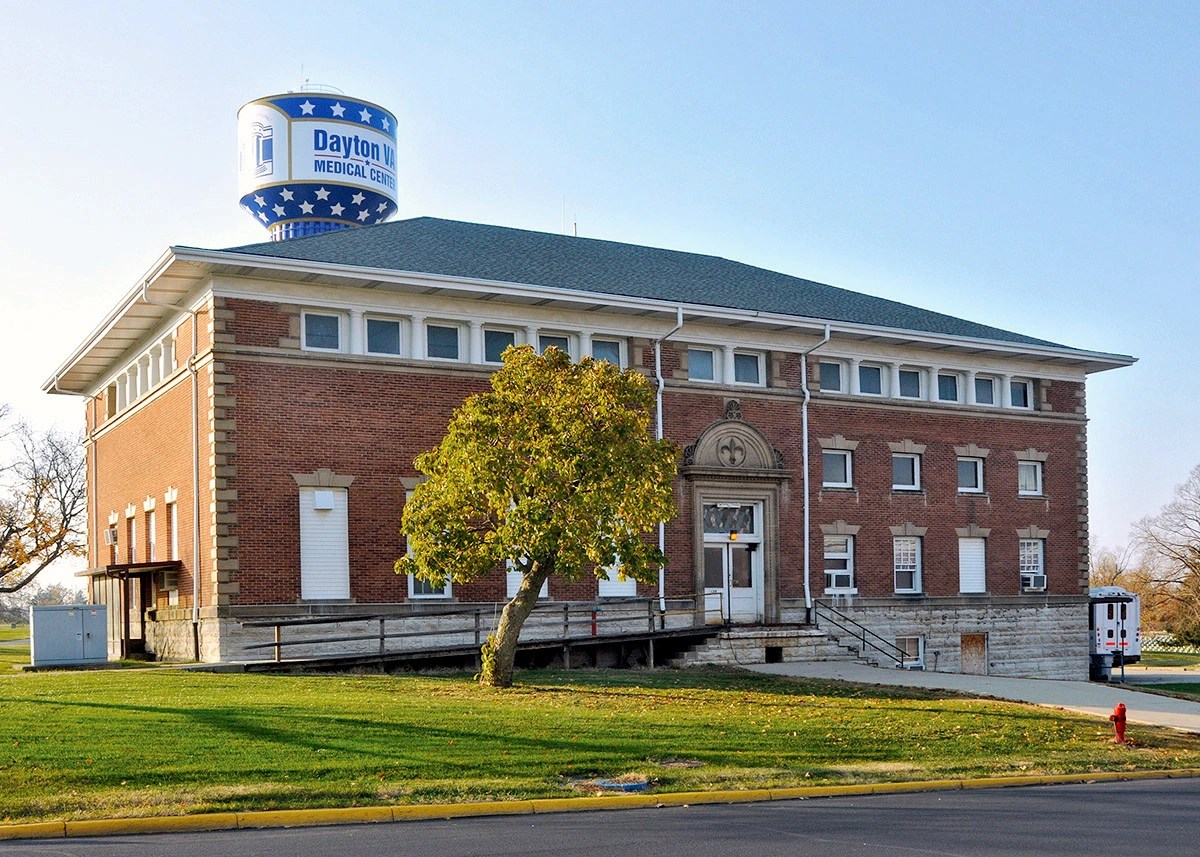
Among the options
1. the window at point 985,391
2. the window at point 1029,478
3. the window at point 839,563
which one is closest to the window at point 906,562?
the window at point 839,563

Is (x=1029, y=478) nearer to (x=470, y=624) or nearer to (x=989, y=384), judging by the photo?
(x=989, y=384)

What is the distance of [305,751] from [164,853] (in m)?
4.78

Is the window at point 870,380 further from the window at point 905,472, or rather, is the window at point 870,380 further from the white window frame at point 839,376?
the window at point 905,472

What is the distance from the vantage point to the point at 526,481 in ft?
77.4

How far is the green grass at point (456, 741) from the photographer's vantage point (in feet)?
48.5

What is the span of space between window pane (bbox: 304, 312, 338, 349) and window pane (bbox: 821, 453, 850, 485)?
13.7 m

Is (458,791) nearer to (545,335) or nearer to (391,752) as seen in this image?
(391,752)

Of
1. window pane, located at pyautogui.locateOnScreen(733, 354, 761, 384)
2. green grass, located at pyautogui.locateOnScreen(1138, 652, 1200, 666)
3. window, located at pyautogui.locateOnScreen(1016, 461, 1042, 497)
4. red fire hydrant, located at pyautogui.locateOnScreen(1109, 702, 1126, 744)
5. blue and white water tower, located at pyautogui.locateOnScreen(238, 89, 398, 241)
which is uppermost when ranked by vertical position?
blue and white water tower, located at pyautogui.locateOnScreen(238, 89, 398, 241)

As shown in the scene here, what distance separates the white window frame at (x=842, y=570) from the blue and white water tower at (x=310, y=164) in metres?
17.4

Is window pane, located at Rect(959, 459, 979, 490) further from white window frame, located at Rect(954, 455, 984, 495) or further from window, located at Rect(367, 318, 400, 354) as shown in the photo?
window, located at Rect(367, 318, 400, 354)

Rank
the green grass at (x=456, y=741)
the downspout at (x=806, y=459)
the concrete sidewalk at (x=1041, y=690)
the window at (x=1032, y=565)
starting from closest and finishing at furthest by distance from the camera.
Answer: the green grass at (x=456, y=741) < the concrete sidewalk at (x=1041, y=690) < the downspout at (x=806, y=459) < the window at (x=1032, y=565)

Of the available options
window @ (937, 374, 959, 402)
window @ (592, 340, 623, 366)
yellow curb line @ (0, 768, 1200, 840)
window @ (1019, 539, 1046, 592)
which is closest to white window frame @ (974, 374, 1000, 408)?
window @ (937, 374, 959, 402)

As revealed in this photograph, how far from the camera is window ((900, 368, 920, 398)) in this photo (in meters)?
38.5

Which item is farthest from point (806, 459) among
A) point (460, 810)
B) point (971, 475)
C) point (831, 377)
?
point (460, 810)
